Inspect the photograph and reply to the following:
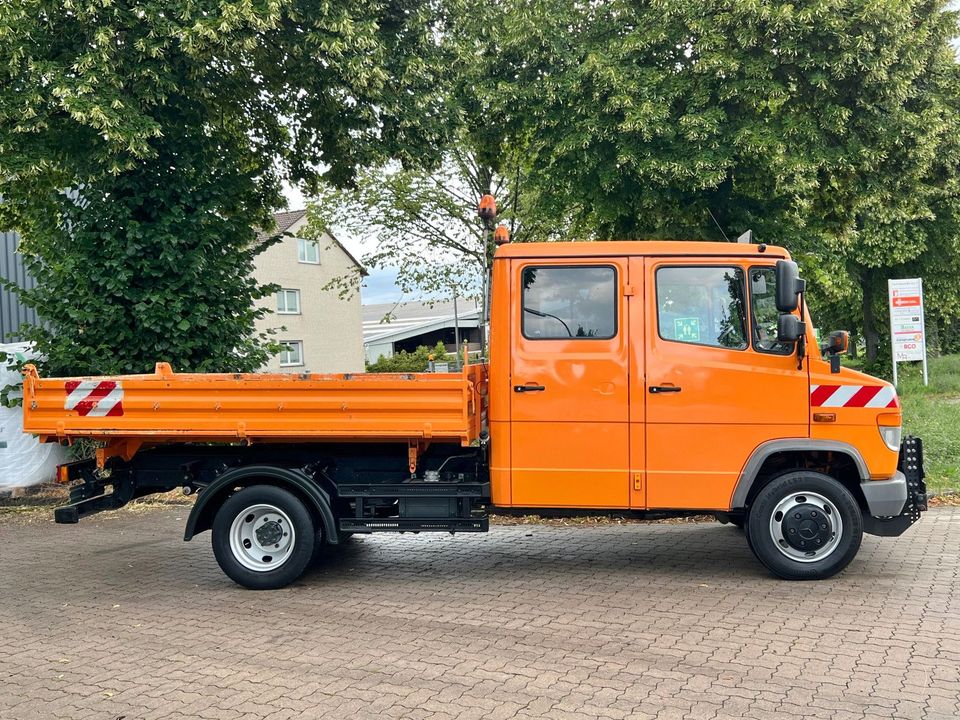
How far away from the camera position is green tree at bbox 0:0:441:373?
9438mm

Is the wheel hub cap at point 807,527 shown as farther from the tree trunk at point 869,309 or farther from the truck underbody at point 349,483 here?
the tree trunk at point 869,309

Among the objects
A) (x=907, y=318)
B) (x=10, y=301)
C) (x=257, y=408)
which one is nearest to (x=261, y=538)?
(x=257, y=408)

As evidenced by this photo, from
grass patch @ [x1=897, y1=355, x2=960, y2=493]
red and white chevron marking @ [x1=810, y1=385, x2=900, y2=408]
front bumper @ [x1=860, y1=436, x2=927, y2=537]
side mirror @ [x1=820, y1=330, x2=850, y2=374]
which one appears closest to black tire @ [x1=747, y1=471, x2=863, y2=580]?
front bumper @ [x1=860, y1=436, x2=927, y2=537]

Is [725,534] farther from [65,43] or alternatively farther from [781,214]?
[65,43]

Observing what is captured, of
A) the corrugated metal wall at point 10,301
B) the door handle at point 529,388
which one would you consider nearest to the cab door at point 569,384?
the door handle at point 529,388

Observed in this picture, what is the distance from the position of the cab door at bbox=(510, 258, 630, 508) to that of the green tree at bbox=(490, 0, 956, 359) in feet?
19.1

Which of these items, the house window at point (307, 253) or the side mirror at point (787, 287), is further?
the house window at point (307, 253)

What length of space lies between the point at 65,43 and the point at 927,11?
12.5m

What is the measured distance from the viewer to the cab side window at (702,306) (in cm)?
681

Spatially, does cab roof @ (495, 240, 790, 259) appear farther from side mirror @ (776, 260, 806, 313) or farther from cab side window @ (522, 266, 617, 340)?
side mirror @ (776, 260, 806, 313)

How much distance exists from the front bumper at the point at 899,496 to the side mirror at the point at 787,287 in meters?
1.41

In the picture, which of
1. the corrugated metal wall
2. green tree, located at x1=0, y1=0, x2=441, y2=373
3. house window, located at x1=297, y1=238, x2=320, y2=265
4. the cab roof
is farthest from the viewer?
house window, located at x1=297, y1=238, x2=320, y2=265

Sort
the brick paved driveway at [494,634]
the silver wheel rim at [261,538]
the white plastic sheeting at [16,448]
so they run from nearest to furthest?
the brick paved driveway at [494,634] → the silver wheel rim at [261,538] → the white plastic sheeting at [16,448]

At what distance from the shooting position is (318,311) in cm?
4700
